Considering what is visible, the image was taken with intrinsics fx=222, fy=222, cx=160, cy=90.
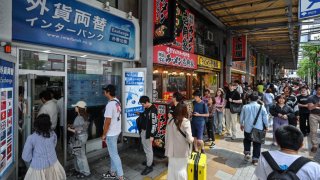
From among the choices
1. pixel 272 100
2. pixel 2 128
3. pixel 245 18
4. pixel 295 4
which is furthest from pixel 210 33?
pixel 2 128

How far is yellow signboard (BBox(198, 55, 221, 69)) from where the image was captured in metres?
11.6

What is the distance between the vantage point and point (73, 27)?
16.7ft

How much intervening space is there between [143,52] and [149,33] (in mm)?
646

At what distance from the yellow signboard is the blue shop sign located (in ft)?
18.1

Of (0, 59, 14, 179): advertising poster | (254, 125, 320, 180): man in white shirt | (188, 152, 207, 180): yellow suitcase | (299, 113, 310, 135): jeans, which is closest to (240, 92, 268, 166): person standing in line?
(188, 152, 207, 180): yellow suitcase

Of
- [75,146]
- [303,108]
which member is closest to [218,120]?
[303,108]

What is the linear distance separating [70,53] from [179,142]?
10.9ft

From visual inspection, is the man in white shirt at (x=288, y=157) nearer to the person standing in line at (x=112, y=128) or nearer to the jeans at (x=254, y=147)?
the person standing in line at (x=112, y=128)

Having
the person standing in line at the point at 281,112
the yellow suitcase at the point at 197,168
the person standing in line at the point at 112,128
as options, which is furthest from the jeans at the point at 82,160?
the person standing in line at the point at 281,112

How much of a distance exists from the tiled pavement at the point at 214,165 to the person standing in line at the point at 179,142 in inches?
47.2

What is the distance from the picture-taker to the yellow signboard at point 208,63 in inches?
457

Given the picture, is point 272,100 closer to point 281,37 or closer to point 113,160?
point 113,160

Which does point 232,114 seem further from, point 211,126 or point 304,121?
point 304,121

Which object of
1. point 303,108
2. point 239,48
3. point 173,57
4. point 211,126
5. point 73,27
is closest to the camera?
point 73,27
